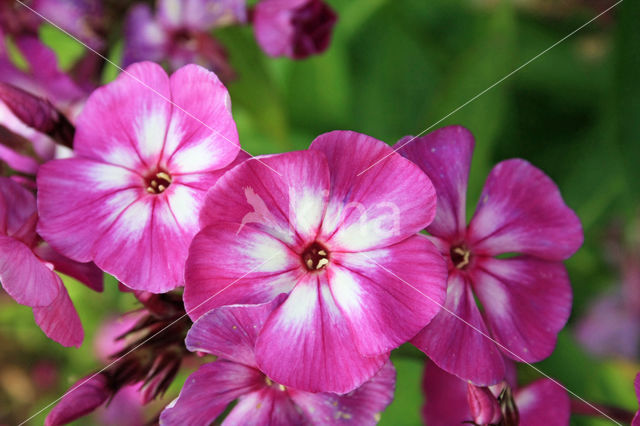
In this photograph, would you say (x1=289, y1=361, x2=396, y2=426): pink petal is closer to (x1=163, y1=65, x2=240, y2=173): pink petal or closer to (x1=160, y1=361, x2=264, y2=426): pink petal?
(x1=160, y1=361, x2=264, y2=426): pink petal

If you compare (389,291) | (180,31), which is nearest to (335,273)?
(389,291)

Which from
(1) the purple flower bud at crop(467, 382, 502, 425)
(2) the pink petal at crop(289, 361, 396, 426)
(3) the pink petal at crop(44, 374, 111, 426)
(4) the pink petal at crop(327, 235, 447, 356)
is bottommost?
(3) the pink petal at crop(44, 374, 111, 426)

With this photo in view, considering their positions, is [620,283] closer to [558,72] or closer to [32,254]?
[558,72]

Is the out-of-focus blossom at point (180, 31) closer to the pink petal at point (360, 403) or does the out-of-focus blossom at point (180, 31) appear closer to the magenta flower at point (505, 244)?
the magenta flower at point (505, 244)

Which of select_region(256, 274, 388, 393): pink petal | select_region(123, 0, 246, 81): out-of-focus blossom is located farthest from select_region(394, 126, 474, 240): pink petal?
select_region(123, 0, 246, 81): out-of-focus blossom

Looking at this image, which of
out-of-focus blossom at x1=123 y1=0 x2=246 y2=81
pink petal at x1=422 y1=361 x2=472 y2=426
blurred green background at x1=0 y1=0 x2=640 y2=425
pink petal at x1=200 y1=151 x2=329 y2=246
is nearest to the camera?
pink petal at x1=200 y1=151 x2=329 y2=246

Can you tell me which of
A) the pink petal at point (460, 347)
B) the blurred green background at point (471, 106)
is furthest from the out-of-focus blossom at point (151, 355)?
the blurred green background at point (471, 106)
